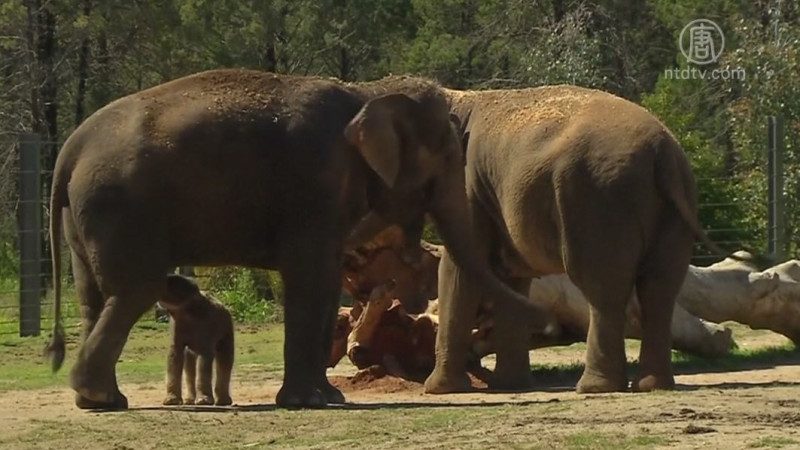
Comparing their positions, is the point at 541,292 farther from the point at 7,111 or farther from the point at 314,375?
the point at 7,111

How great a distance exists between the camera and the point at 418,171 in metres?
11.6

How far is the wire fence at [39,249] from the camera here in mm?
18516

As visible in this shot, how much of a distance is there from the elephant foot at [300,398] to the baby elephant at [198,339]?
2.41ft

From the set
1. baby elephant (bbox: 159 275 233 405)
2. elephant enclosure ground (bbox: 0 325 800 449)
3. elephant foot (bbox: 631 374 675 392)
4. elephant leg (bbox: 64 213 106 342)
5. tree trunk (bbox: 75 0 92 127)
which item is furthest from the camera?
tree trunk (bbox: 75 0 92 127)

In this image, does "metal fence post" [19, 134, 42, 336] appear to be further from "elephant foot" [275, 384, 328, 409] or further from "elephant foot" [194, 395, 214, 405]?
"elephant foot" [275, 384, 328, 409]

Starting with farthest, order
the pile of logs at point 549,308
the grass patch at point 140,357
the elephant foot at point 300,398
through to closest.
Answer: the grass patch at point 140,357 < the pile of logs at point 549,308 < the elephant foot at point 300,398

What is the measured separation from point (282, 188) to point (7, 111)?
18882 mm

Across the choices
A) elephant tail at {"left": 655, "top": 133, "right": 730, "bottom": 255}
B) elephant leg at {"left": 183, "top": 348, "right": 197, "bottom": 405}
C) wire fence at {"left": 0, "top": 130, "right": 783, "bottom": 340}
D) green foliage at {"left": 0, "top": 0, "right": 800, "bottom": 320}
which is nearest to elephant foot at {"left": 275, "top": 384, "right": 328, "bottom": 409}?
elephant leg at {"left": 183, "top": 348, "right": 197, "bottom": 405}

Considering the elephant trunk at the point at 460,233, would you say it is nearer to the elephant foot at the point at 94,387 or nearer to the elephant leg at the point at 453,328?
the elephant leg at the point at 453,328

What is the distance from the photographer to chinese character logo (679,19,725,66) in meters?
32.3

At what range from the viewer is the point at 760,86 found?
26.3 metres

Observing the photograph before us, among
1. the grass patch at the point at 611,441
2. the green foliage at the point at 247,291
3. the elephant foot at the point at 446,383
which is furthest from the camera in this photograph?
the green foliage at the point at 247,291

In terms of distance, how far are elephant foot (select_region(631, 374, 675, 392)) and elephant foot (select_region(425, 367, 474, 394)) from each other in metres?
1.53

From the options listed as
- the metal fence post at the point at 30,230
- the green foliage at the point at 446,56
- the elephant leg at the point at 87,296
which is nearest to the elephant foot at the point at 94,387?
the elephant leg at the point at 87,296
